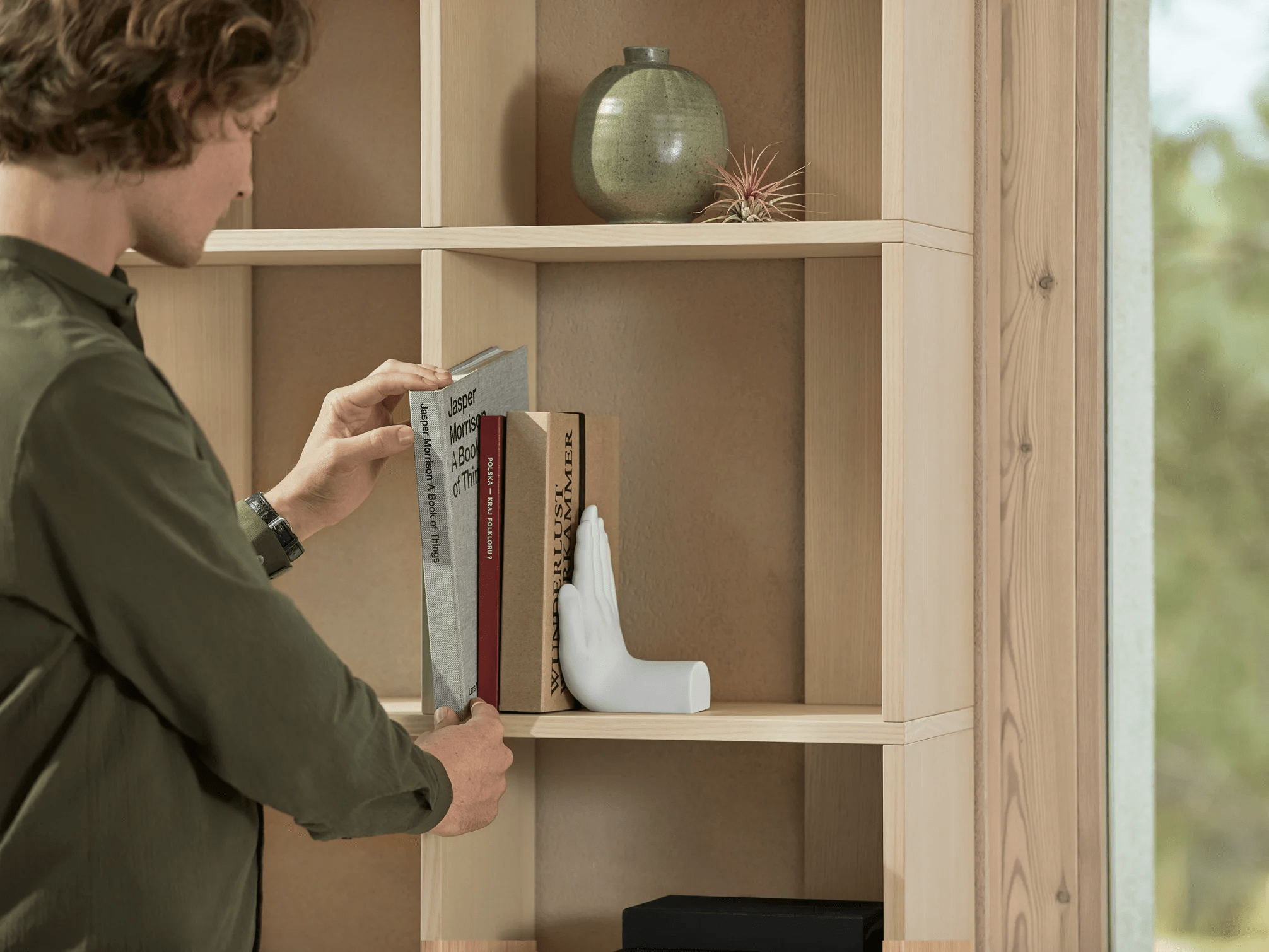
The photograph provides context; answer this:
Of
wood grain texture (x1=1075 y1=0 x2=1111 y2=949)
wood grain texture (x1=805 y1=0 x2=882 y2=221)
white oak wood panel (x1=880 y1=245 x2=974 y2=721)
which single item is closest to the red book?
white oak wood panel (x1=880 y1=245 x2=974 y2=721)

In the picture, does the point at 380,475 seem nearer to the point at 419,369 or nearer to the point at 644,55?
the point at 419,369

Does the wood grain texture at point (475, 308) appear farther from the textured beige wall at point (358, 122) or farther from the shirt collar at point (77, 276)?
the shirt collar at point (77, 276)

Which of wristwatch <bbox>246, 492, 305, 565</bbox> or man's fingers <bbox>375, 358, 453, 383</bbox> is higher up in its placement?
man's fingers <bbox>375, 358, 453, 383</bbox>

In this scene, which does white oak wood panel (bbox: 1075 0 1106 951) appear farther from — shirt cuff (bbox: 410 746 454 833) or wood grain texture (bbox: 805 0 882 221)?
shirt cuff (bbox: 410 746 454 833)

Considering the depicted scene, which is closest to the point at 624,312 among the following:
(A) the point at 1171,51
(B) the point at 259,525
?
(B) the point at 259,525

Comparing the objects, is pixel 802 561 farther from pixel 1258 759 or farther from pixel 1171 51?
pixel 1171 51

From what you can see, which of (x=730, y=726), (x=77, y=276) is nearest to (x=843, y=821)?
(x=730, y=726)

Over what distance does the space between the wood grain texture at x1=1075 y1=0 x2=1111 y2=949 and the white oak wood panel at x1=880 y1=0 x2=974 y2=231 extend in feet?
0.51

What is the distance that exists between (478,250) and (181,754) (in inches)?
28.0

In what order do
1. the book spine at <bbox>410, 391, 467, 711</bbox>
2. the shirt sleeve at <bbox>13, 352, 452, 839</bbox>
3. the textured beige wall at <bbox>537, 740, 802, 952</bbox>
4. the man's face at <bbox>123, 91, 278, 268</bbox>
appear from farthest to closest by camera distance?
1. the textured beige wall at <bbox>537, 740, 802, 952</bbox>
2. the book spine at <bbox>410, 391, 467, 711</bbox>
3. the man's face at <bbox>123, 91, 278, 268</bbox>
4. the shirt sleeve at <bbox>13, 352, 452, 839</bbox>

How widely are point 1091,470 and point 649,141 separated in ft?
2.11

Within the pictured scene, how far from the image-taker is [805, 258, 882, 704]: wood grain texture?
1.63 m

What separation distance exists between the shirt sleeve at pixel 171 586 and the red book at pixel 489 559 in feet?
1.53

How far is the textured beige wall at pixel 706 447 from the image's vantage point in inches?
66.2
